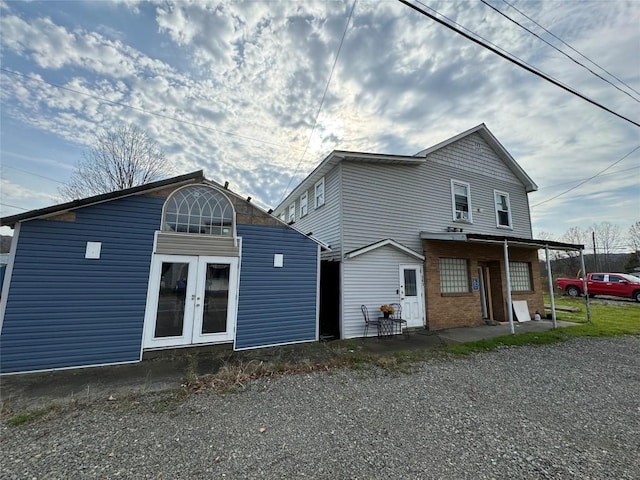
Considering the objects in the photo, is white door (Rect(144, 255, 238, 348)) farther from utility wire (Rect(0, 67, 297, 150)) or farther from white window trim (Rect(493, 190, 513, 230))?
white window trim (Rect(493, 190, 513, 230))

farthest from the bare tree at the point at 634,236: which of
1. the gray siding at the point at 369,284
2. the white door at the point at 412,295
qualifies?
the gray siding at the point at 369,284

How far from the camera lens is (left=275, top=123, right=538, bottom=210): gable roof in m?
8.87

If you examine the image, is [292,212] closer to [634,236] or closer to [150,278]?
[150,278]

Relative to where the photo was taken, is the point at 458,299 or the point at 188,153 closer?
the point at 458,299

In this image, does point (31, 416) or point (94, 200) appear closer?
point (31, 416)

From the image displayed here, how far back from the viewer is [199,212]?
6.48 m

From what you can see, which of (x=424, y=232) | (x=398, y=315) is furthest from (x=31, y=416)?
(x=424, y=232)

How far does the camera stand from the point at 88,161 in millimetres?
14742

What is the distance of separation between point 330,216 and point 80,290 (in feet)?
23.4

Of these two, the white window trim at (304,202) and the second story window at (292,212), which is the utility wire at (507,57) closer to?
the white window trim at (304,202)

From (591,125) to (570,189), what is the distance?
10.1 metres

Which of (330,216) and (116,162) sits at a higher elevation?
(116,162)

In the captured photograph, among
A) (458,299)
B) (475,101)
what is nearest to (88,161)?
(475,101)

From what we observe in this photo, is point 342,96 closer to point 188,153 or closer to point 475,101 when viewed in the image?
point 475,101
